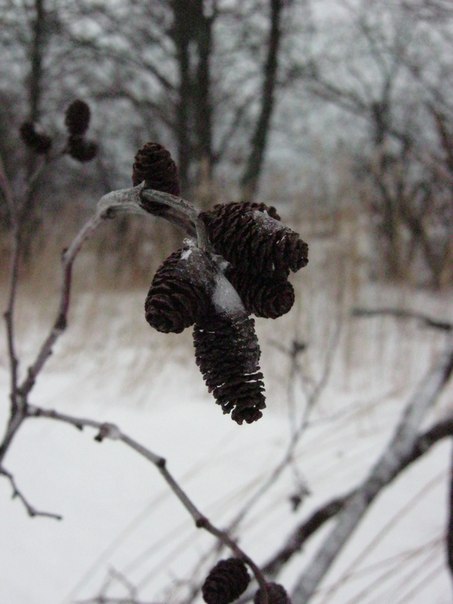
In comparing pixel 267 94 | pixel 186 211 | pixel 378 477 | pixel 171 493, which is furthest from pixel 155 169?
pixel 267 94

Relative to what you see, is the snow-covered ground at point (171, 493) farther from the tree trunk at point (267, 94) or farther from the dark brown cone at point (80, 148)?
the tree trunk at point (267, 94)

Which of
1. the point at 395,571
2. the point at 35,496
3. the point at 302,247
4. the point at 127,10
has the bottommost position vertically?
the point at 395,571

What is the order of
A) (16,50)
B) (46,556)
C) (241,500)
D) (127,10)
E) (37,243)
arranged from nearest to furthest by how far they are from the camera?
(46,556)
(241,500)
(37,243)
(16,50)
(127,10)

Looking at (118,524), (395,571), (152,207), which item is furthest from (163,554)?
(152,207)

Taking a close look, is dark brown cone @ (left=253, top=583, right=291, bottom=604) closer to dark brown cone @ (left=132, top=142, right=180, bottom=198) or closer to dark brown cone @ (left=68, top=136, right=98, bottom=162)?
dark brown cone @ (left=132, top=142, right=180, bottom=198)

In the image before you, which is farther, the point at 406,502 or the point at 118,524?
the point at 406,502

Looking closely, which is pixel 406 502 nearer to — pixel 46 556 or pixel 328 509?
pixel 328 509

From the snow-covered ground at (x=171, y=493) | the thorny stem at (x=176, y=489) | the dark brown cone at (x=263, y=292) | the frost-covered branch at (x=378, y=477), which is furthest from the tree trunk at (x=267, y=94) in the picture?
→ the dark brown cone at (x=263, y=292)
